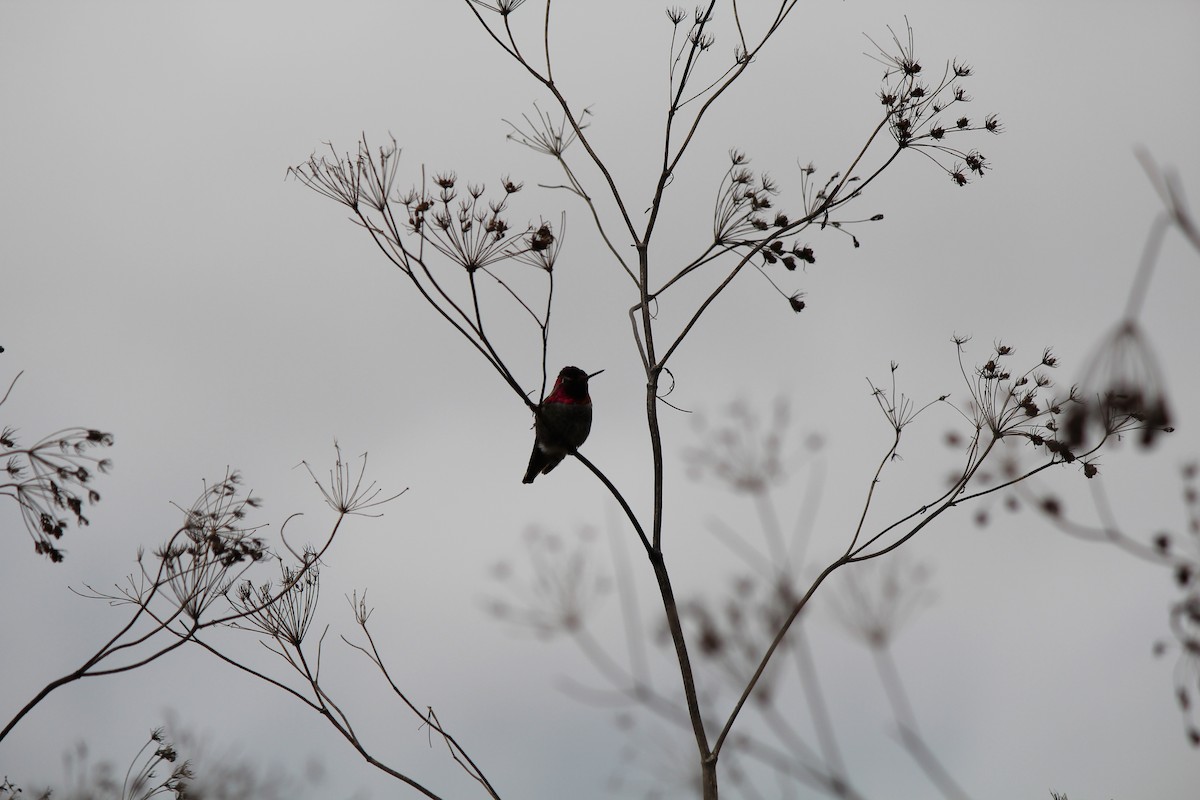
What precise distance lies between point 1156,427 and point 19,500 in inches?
182

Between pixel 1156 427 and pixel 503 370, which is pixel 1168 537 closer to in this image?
pixel 1156 427

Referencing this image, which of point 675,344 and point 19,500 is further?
point 675,344

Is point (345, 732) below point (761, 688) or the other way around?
below

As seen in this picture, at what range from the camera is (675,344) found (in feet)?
18.2

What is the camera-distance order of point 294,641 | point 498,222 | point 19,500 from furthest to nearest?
1. point 294,641
2. point 498,222
3. point 19,500

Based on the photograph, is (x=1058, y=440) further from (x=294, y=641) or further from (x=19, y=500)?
(x=19, y=500)

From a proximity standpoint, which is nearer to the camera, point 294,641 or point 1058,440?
point 1058,440

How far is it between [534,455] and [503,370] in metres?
5.67

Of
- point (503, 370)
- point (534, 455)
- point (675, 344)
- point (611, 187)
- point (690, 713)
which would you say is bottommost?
point (690, 713)

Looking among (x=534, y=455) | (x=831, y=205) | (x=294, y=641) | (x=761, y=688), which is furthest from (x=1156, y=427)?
(x=534, y=455)

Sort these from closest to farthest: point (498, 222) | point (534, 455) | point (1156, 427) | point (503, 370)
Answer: point (1156, 427) < point (503, 370) < point (498, 222) < point (534, 455)

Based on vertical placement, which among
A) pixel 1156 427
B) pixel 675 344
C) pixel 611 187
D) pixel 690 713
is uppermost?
pixel 611 187

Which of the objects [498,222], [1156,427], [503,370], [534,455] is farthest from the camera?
[534,455]

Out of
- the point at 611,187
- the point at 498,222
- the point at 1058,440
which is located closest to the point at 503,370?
the point at 498,222
